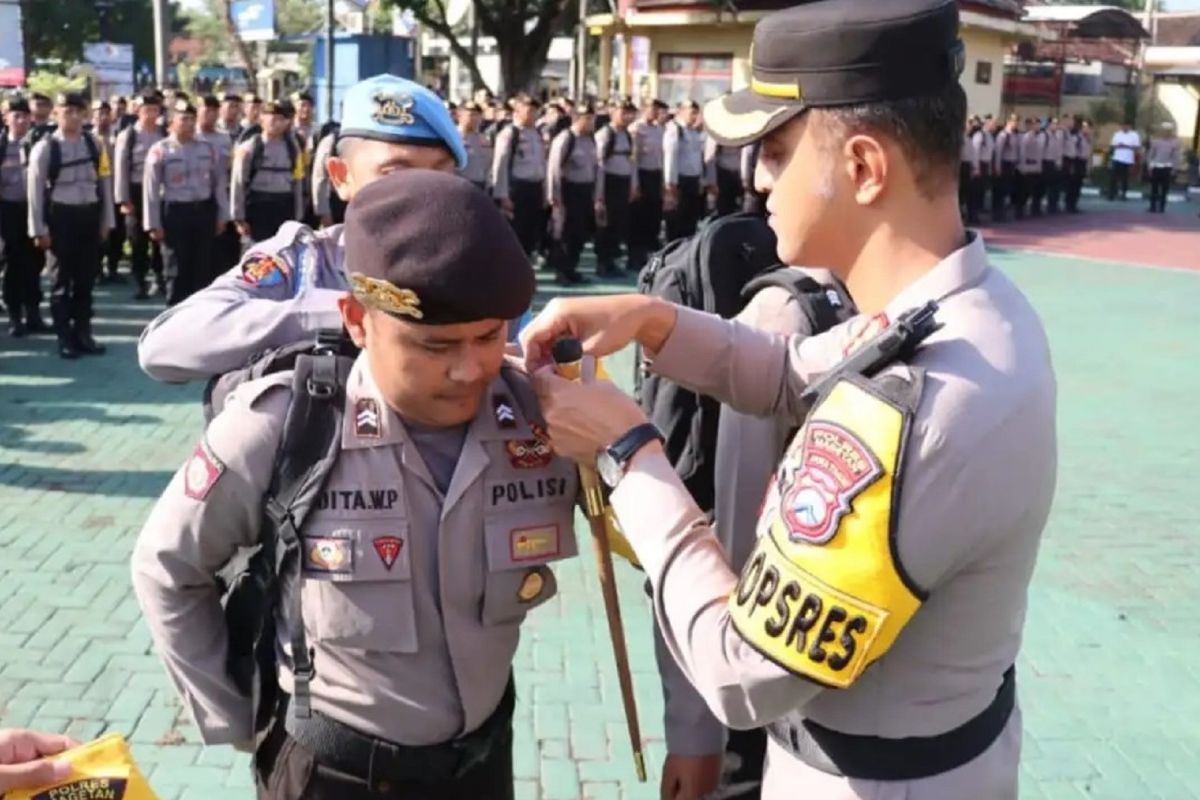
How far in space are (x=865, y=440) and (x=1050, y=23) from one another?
92.0 ft

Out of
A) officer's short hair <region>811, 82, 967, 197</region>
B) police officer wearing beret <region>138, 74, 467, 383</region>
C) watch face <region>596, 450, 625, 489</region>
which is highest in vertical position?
officer's short hair <region>811, 82, 967, 197</region>

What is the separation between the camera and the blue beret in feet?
8.69

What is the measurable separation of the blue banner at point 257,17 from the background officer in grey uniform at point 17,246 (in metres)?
6.95

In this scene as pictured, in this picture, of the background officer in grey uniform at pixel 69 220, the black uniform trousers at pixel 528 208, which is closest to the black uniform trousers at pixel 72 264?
the background officer in grey uniform at pixel 69 220

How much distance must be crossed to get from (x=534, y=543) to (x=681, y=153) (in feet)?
42.9

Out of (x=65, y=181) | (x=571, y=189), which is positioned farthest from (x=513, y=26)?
(x=65, y=181)

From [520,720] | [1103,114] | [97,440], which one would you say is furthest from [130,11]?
[520,720]

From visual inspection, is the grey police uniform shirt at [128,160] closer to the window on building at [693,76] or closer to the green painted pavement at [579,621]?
the green painted pavement at [579,621]

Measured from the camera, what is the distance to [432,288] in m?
1.71

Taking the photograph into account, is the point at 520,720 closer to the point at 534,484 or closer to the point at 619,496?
the point at 534,484

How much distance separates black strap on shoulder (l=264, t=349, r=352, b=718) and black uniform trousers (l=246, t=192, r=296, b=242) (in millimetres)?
9300

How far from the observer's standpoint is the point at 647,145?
47.2 ft

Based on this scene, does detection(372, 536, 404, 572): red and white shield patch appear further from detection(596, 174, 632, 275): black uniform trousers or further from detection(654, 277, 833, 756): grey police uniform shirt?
detection(596, 174, 632, 275): black uniform trousers

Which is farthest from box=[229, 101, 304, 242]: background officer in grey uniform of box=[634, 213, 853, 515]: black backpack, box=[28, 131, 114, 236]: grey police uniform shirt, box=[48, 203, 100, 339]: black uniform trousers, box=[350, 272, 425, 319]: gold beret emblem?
box=[350, 272, 425, 319]: gold beret emblem
